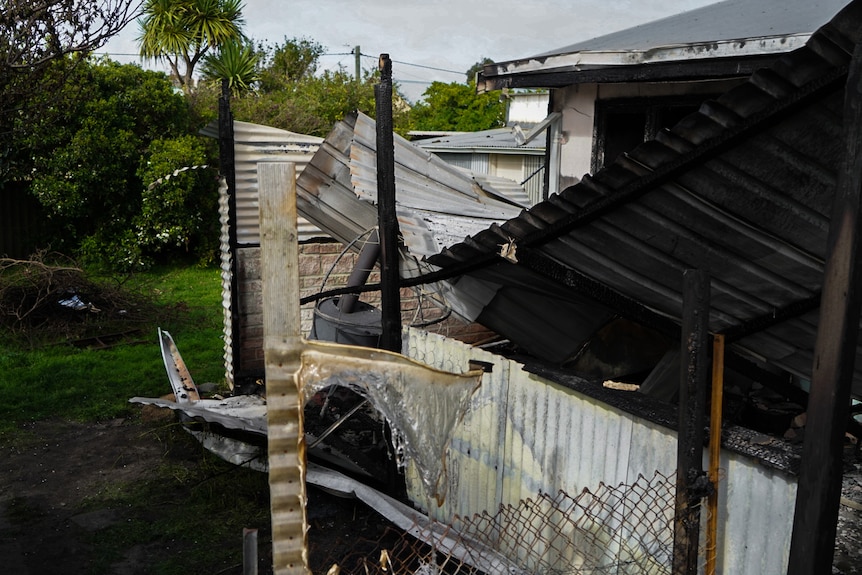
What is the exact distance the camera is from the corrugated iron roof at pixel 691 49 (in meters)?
4.80

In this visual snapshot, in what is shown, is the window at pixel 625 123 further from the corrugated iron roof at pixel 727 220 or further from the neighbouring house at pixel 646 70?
the corrugated iron roof at pixel 727 220

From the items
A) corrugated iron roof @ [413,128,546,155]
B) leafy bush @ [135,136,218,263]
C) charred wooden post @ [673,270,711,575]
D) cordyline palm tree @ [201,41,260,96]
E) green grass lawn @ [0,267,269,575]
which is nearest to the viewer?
charred wooden post @ [673,270,711,575]

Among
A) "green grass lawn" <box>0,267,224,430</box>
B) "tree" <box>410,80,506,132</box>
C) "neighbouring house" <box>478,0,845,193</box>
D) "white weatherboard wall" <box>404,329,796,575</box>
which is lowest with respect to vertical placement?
"green grass lawn" <box>0,267,224,430</box>

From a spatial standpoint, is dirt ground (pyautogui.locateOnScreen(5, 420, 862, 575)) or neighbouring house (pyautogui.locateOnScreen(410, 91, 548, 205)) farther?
neighbouring house (pyautogui.locateOnScreen(410, 91, 548, 205))

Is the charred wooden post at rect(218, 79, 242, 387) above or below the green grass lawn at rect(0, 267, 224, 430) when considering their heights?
above

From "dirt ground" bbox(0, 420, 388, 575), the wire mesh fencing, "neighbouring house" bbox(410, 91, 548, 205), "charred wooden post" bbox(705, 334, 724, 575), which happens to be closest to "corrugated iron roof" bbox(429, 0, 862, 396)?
"charred wooden post" bbox(705, 334, 724, 575)

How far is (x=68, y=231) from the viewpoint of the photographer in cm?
1515

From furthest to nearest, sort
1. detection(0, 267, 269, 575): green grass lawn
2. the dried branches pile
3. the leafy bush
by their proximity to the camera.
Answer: the leafy bush, the dried branches pile, detection(0, 267, 269, 575): green grass lawn

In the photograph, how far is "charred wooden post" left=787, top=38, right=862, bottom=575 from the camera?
2.03m

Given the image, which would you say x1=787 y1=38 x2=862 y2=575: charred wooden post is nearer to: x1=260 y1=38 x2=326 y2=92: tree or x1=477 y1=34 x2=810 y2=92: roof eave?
x1=477 y1=34 x2=810 y2=92: roof eave

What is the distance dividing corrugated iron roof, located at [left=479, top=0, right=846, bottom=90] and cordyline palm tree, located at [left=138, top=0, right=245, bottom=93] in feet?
62.0

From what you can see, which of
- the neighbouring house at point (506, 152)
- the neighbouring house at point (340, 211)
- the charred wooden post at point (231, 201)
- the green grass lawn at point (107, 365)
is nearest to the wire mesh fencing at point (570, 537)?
the neighbouring house at point (340, 211)

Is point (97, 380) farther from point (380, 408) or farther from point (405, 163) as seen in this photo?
point (380, 408)

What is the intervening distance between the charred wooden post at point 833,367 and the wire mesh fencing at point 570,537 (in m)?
1.18
